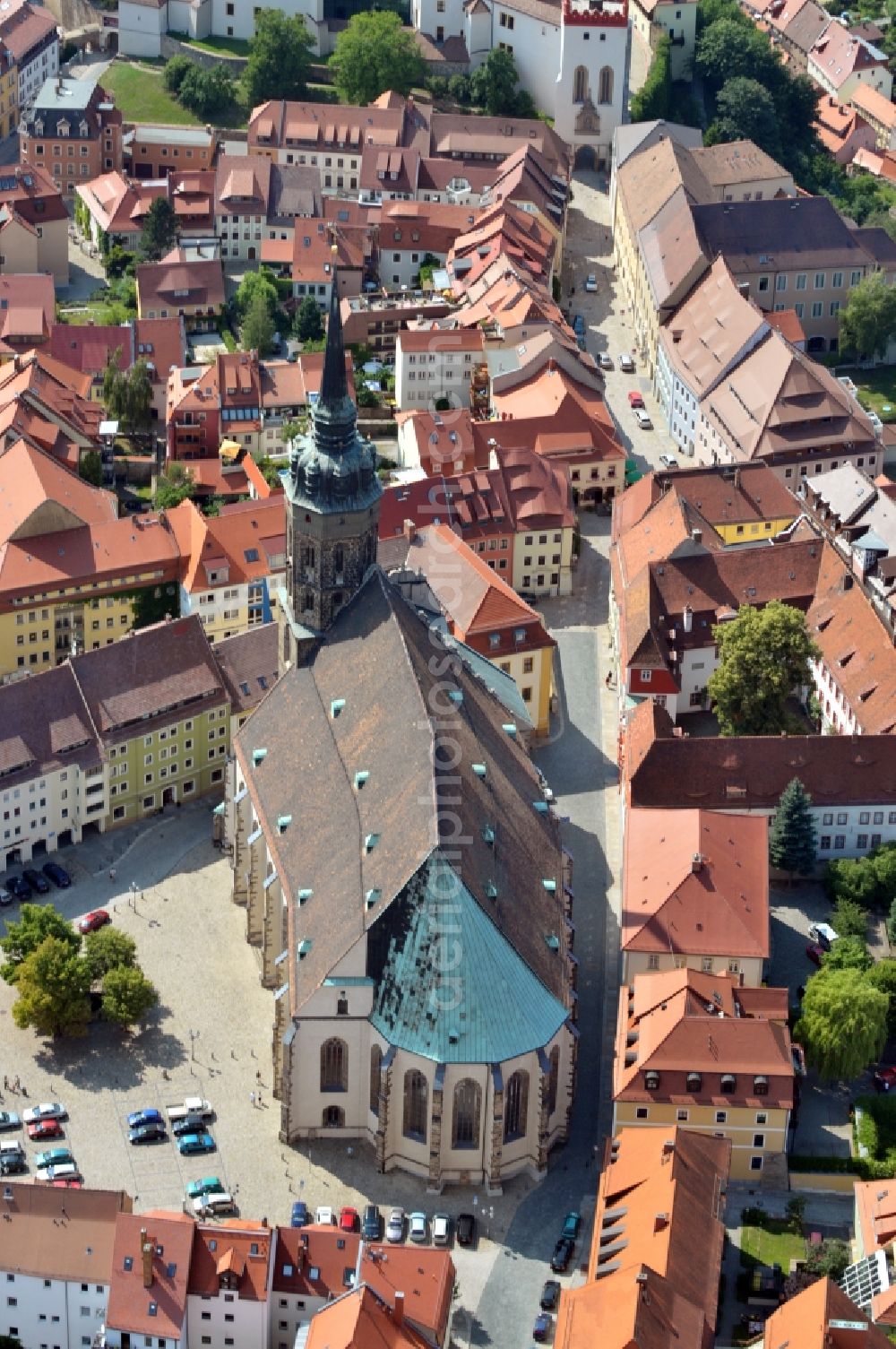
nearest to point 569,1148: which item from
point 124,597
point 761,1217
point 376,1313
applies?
point 761,1217

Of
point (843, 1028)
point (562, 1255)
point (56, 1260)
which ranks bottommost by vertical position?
point (562, 1255)

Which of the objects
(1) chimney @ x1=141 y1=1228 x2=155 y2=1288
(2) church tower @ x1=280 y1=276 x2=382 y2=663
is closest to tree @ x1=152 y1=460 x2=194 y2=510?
(2) church tower @ x1=280 y1=276 x2=382 y2=663

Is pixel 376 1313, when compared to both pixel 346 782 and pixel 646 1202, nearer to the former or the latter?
pixel 646 1202

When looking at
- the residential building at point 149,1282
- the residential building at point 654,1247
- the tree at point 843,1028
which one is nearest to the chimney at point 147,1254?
the residential building at point 149,1282

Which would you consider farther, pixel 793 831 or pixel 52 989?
pixel 793 831

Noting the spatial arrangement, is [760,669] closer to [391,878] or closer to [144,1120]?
[391,878]

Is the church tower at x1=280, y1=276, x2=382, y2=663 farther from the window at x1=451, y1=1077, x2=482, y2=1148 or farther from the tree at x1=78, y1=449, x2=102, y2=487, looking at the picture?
the tree at x1=78, y1=449, x2=102, y2=487

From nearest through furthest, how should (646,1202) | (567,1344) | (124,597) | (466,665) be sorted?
(567,1344), (646,1202), (466,665), (124,597)

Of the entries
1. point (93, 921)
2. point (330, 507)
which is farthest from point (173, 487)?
point (330, 507)
